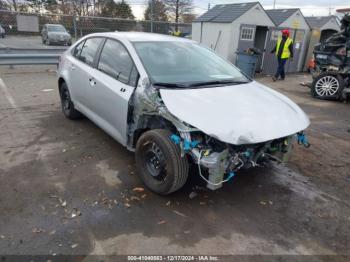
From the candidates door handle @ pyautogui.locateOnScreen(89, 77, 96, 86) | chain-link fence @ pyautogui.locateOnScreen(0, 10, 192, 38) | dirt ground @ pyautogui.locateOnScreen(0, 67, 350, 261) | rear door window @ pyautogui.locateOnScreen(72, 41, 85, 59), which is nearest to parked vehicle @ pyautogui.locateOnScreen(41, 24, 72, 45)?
chain-link fence @ pyautogui.locateOnScreen(0, 10, 192, 38)

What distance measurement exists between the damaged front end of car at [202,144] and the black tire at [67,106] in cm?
226

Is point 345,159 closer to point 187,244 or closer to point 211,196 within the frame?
point 211,196

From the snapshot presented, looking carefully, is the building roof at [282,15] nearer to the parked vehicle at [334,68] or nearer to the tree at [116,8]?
the parked vehicle at [334,68]

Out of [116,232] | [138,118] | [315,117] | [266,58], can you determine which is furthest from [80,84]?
[266,58]

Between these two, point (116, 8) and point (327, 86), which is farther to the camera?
point (116, 8)

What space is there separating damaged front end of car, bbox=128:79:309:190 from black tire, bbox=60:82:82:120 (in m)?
2.26

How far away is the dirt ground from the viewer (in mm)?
2709

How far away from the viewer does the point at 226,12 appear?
12305 millimetres

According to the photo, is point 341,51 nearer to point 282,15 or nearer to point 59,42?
point 282,15

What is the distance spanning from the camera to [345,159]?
4.66m

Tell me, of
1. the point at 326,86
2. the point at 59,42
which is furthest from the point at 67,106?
the point at 59,42

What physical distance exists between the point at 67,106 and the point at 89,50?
140 centimetres

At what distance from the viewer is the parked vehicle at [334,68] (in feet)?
27.9

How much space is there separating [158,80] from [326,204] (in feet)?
7.80
